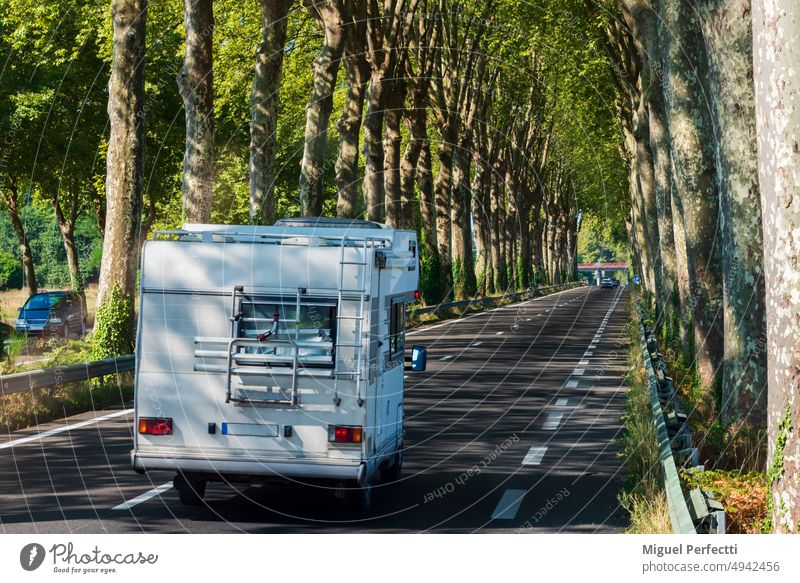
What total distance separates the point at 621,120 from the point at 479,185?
19.2 metres

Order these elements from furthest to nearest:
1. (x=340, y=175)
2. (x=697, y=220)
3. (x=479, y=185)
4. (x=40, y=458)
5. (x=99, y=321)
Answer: (x=479, y=185), (x=340, y=175), (x=99, y=321), (x=697, y=220), (x=40, y=458)

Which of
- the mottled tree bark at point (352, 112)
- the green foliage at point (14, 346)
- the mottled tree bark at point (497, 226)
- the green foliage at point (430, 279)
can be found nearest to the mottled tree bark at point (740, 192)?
the green foliage at point (14, 346)

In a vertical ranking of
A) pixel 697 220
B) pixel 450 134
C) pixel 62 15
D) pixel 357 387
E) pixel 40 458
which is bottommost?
pixel 40 458

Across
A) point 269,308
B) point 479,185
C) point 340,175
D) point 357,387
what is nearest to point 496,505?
point 357,387

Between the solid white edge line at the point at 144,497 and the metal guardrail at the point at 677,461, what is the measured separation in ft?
15.4

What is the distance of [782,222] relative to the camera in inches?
300

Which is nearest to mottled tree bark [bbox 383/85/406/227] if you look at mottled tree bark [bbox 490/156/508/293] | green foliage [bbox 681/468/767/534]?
mottled tree bark [bbox 490/156/508/293]

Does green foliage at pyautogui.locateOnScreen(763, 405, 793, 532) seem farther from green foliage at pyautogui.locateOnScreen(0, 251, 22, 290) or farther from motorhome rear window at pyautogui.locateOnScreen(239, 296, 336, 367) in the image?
green foliage at pyautogui.locateOnScreen(0, 251, 22, 290)

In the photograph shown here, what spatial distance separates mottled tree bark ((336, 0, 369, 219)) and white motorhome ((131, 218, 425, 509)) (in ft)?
83.2

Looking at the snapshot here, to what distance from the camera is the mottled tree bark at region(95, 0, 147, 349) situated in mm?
24906

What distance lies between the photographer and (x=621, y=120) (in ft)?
170

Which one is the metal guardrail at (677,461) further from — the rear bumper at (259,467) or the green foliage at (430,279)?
the green foliage at (430,279)

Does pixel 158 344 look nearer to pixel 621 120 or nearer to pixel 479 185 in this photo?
pixel 621 120

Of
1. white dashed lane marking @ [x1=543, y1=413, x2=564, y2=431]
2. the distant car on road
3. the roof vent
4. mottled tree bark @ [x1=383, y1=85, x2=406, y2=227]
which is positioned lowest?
the distant car on road
